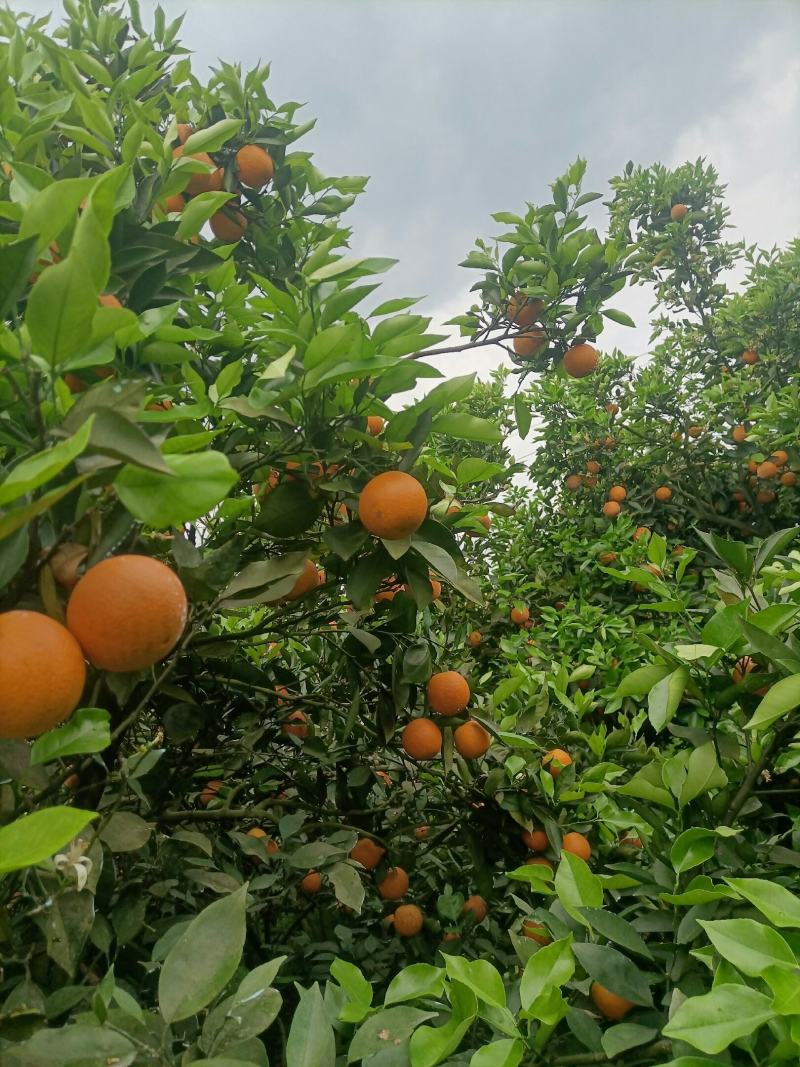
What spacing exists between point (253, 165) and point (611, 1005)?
2.11 m

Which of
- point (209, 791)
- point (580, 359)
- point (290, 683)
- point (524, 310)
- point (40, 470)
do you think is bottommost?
point (209, 791)

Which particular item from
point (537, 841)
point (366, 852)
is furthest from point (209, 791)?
point (537, 841)

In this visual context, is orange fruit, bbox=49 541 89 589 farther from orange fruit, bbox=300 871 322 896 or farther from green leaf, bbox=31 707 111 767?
orange fruit, bbox=300 871 322 896

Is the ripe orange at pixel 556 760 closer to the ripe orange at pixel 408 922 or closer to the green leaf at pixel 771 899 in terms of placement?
the ripe orange at pixel 408 922

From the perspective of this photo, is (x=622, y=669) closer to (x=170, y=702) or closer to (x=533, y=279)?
(x=533, y=279)

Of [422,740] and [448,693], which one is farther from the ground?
[448,693]

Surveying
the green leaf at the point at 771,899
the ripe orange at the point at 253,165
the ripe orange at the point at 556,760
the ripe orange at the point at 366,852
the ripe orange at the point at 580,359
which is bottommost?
the ripe orange at the point at 366,852

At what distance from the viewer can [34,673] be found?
25.4 inches

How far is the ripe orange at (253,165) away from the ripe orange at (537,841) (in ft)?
6.35

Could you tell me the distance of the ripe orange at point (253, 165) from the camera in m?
2.00

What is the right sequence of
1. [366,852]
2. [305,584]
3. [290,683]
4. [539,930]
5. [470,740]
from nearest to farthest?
[539,930]
[305,584]
[470,740]
[366,852]
[290,683]

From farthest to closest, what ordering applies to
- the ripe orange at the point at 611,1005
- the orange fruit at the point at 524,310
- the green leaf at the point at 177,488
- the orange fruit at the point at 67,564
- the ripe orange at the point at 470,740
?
the orange fruit at the point at 524,310
the ripe orange at the point at 470,740
the ripe orange at the point at 611,1005
the orange fruit at the point at 67,564
the green leaf at the point at 177,488

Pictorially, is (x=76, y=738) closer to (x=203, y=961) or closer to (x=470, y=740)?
(x=203, y=961)

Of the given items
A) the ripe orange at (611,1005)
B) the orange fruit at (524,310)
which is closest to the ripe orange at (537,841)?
the ripe orange at (611,1005)
